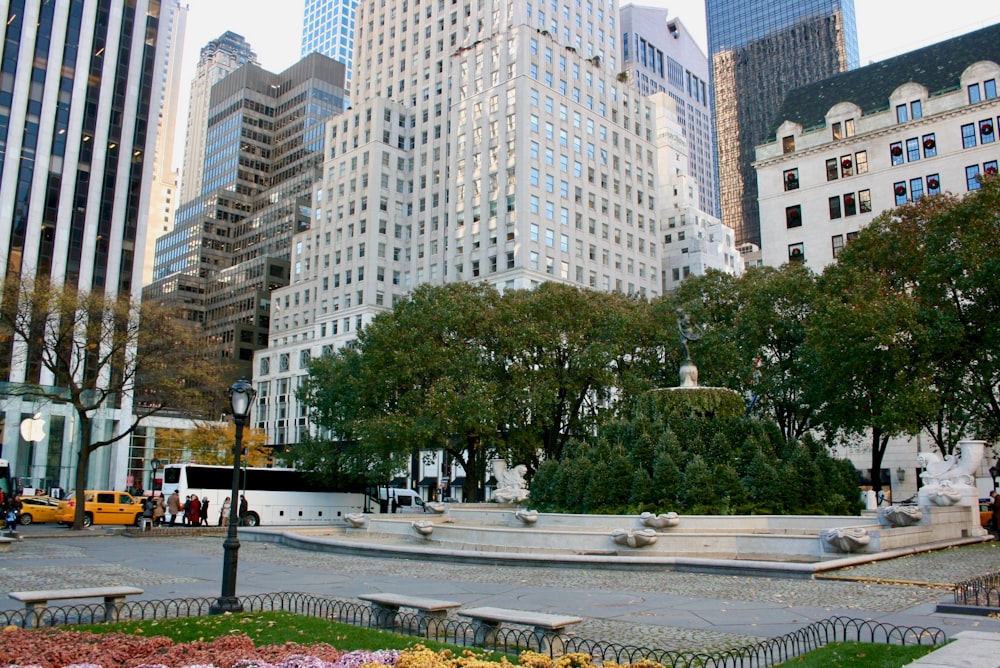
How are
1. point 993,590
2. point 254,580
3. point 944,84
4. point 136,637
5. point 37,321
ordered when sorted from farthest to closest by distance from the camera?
1. point 944,84
2. point 37,321
3. point 254,580
4. point 993,590
5. point 136,637

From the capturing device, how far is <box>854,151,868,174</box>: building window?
6266 centimetres

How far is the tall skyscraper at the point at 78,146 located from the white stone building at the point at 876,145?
58.0 meters

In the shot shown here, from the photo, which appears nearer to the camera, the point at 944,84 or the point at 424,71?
the point at 944,84

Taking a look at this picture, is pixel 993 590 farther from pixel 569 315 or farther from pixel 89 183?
pixel 89 183

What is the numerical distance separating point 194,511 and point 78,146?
52.2 metres

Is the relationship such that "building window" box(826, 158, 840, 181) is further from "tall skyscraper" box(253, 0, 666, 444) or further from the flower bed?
the flower bed

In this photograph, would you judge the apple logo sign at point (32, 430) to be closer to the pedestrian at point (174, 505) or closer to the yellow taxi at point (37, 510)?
the pedestrian at point (174, 505)

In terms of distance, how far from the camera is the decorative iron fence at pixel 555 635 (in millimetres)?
8625

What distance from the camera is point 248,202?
490 feet

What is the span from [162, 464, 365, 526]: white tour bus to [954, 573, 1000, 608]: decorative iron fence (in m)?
37.4

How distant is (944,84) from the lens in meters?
61.4

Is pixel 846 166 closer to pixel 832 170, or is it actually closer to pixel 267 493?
pixel 832 170

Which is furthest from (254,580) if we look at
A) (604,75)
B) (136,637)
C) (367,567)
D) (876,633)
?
(604,75)

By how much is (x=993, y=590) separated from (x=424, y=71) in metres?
98.9
